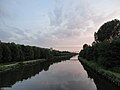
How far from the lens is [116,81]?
2317 cm

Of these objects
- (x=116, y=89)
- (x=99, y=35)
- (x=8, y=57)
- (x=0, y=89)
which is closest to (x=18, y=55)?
(x=8, y=57)

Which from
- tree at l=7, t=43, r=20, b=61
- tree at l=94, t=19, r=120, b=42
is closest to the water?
tree at l=7, t=43, r=20, b=61

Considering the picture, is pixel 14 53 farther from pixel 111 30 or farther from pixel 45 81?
pixel 45 81

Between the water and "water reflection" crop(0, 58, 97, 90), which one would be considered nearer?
the water

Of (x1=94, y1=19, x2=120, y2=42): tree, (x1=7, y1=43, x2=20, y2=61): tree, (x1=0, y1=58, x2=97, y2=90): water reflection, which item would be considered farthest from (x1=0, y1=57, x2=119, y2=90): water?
(x1=94, y1=19, x2=120, y2=42): tree

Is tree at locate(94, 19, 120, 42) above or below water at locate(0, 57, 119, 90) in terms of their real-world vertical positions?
above

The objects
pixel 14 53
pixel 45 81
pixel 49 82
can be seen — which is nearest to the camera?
pixel 49 82

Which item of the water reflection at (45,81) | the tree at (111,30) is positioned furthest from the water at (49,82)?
the tree at (111,30)

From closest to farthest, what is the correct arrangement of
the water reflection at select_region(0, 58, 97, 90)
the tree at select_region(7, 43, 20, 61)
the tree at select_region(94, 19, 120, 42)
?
1. the water reflection at select_region(0, 58, 97, 90)
2. the tree at select_region(7, 43, 20, 61)
3. the tree at select_region(94, 19, 120, 42)

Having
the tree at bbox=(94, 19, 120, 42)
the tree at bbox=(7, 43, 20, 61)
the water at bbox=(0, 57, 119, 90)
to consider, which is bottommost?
Answer: the water at bbox=(0, 57, 119, 90)

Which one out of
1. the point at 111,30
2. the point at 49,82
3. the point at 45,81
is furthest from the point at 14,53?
the point at 49,82

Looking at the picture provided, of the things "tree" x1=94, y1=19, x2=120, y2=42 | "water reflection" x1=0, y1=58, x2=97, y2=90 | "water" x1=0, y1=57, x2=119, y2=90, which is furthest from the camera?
"tree" x1=94, y1=19, x2=120, y2=42

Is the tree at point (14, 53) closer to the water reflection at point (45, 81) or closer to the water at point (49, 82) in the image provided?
the water reflection at point (45, 81)

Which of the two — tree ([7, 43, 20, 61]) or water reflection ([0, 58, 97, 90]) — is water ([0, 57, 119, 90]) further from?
tree ([7, 43, 20, 61])
